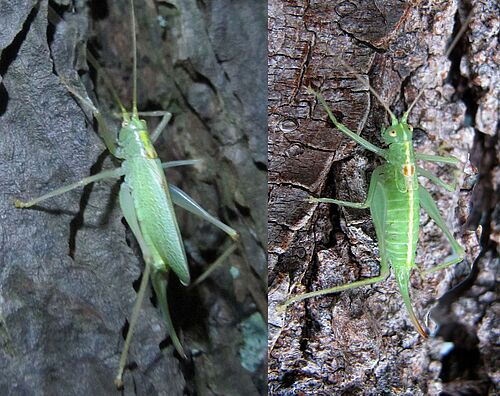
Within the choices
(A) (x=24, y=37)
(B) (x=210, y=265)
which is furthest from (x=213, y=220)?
(A) (x=24, y=37)

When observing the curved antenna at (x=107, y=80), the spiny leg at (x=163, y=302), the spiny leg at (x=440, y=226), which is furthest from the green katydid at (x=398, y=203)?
the curved antenna at (x=107, y=80)

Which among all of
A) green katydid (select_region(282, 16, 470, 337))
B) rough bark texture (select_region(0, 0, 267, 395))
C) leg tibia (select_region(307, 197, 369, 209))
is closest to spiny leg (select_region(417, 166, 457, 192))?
green katydid (select_region(282, 16, 470, 337))

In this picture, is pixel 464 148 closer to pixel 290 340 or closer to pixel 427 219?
pixel 427 219

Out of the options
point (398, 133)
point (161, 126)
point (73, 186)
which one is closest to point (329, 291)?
point (398, 133)

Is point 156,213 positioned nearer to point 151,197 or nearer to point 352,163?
point 151,197

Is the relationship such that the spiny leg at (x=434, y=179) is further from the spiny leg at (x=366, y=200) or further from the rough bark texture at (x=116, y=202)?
the rough bark texture at (x=116, y=202)

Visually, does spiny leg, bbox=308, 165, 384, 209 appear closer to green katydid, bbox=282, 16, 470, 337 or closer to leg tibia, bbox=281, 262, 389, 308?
green katydid, bbox=282, 16, 470, 337

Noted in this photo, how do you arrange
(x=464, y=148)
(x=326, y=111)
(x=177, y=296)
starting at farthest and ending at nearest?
(x=177, y=296) → (x=464, y=148) → (x=326, y=111)

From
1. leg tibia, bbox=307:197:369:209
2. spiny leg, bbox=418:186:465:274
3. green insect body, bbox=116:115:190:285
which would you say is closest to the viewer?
leg tibia, bbox=307:197:369:209
